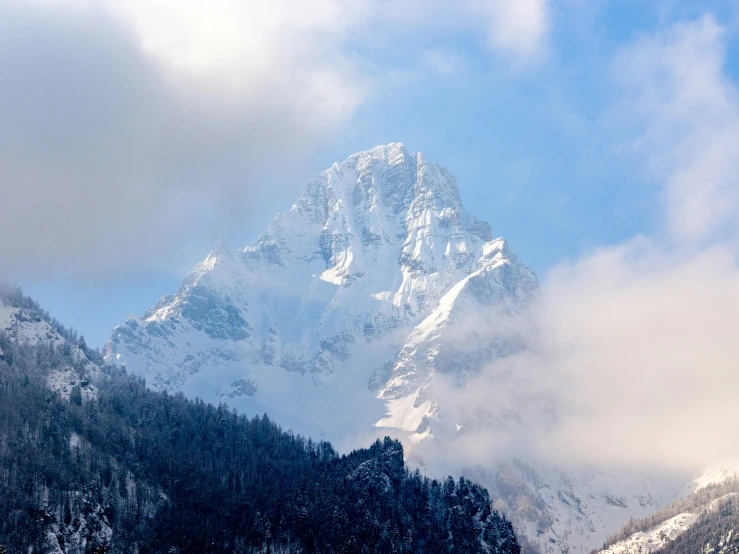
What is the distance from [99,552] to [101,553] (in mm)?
795

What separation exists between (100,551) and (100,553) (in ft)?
2.99

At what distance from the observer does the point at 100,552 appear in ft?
527

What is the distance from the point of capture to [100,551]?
16138cm

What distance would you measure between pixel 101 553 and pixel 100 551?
964mm

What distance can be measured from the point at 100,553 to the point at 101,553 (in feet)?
0.53

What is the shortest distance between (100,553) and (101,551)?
53 cm

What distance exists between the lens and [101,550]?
529ft

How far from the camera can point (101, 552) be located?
161 meters

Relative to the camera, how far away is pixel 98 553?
16138 cm

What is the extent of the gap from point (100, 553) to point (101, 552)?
0.22 meters

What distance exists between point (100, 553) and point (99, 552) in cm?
71

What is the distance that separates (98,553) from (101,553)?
1.16 metres
